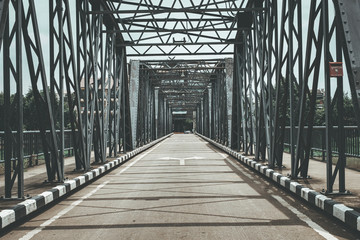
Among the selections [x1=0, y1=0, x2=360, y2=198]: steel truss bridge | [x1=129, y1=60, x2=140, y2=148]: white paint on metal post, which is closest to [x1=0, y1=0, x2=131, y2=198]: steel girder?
[x1=0, y1=0, x2=360, y2=198]: steel truss bridge

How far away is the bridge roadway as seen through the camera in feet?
17.1

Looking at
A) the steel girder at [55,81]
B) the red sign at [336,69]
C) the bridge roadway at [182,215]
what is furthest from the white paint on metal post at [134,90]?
the red sign at [336,69]

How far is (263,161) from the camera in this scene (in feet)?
44.8

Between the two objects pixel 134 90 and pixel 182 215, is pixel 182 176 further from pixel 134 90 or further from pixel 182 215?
pixel 134 90

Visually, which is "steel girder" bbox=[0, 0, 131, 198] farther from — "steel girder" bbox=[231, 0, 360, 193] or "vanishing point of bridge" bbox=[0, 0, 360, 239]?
"steel girder" bbox=[231, 0, 360, 193]

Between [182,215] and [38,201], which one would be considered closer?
[182,215]

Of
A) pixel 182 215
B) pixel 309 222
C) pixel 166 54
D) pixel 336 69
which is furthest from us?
pixel 166 54

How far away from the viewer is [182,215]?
626cm

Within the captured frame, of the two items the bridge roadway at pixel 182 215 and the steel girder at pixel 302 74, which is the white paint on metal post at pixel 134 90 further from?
the bridge roadway at pixel 182 215

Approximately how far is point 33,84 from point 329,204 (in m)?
5.59

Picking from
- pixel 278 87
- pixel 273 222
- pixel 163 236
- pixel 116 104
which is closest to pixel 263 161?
pixel 278 87

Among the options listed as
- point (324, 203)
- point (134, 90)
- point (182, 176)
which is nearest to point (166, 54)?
point (134, 90)

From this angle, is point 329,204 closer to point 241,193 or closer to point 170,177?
point 241,193

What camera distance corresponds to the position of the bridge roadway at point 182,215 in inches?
205
